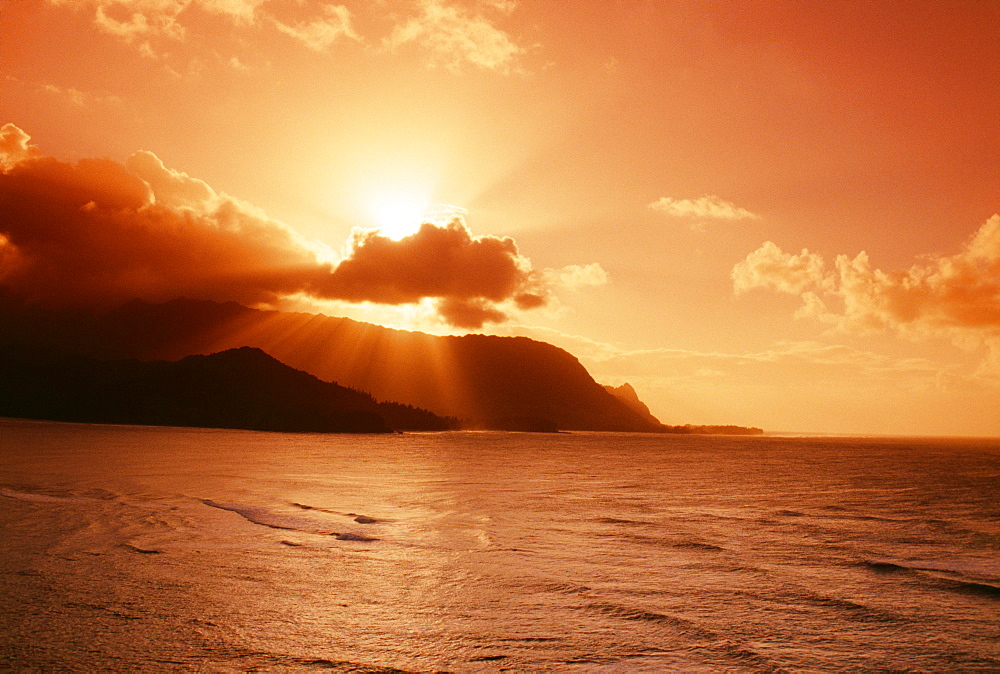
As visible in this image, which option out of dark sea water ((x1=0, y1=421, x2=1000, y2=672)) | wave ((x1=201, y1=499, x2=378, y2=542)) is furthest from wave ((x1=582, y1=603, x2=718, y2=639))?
wave ((x1=201, y1=499, x2=378, y2=542))

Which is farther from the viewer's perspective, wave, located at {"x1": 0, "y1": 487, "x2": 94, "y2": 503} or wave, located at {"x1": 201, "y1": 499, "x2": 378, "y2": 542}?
wave, located at {"x1": 0, "y1": 487, "x2": 94, "y2": 503}

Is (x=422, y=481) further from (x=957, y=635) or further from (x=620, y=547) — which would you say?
(x=957, y=635)

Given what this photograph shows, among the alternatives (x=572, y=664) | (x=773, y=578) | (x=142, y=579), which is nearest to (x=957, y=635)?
(x=773, y=578)

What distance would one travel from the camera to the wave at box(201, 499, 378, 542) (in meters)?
22.6

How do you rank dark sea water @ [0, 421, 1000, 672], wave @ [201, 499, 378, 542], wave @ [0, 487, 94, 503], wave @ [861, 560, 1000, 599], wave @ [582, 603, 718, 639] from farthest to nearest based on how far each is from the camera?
wave @ [0, 487, 94, 503]
wave @ [201, 499, 378, 542]
wave @ [861, 560, 1000, 599]
wave @ [582, 603, 718, 639]
dark sea water @ [0, 421, 1000, 672]

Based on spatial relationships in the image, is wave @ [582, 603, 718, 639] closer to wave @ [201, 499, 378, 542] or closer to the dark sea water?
the dark sea water

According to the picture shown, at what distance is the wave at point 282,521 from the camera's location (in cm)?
2262

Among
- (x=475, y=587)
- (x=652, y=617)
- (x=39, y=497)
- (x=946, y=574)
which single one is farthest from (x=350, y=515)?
(x=946, y=574)

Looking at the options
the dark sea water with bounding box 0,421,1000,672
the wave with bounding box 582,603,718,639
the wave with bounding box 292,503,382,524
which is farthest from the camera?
the wave with bounding box 292,503,382,524

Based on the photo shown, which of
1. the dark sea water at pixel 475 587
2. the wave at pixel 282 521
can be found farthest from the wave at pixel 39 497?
the wave at pixel 282 521

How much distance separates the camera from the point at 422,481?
5234 cm

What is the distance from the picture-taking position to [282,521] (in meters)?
25.4

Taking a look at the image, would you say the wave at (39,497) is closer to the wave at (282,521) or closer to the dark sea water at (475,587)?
the dark sea water at (475,587)

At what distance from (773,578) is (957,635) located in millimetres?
4925
